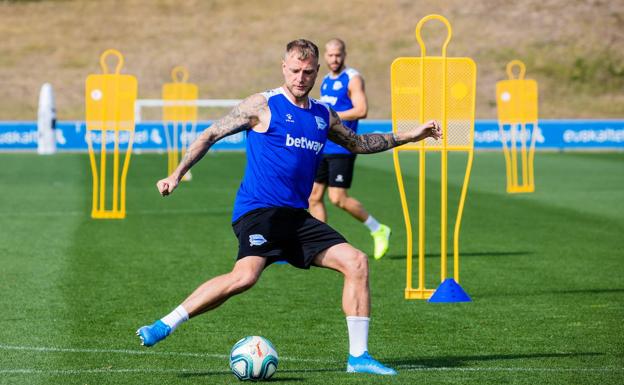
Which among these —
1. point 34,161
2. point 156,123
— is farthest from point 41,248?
point 156,123

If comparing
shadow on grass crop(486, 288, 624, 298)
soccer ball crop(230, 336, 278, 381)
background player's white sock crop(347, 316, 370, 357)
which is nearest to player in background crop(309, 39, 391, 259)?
shadow on grass crop(486, 288, 624, 298)

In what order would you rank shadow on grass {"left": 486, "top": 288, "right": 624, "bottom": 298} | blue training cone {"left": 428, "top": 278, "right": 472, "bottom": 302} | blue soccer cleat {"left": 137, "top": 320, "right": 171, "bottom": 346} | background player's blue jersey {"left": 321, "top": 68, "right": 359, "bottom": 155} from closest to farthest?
blue soccer cleat {"left": 137, "top": 320, "right": 171, "bottom": 346}
blue training cone {"left": 428, "top": 278, "right": 472, "bottom": 302}
shadow on grass {"left": 486, "top": 288, "right": 624, "bottom": 298}
background player's blue jersey {"left": 321, "top": 68, "right": 359, "bottom": 155}

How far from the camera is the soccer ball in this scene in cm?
745

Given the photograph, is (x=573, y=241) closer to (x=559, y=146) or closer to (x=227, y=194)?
(x=227, y=194)

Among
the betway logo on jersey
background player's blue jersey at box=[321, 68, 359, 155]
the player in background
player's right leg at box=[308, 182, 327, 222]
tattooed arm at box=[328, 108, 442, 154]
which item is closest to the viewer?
the betway logo on jersey

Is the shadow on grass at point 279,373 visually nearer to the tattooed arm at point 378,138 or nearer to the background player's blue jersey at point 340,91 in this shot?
the tattooed arm at point 378,138

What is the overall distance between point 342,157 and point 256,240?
6.54 metres

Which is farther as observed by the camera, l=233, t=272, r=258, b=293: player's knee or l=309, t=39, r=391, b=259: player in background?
l=309, t=39, r=391, b=259: player in background

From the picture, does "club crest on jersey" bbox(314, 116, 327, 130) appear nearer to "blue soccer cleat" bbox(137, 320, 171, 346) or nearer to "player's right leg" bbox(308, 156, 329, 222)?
"blue soccer cleat" bbox(137, 320, 171, 346)

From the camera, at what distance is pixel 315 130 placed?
788 centimetres

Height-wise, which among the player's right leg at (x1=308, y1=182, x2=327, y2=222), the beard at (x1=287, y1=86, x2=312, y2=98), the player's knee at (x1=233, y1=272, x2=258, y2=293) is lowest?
the player's knee at (x1=233, y1=272, x2=258, y2=293)

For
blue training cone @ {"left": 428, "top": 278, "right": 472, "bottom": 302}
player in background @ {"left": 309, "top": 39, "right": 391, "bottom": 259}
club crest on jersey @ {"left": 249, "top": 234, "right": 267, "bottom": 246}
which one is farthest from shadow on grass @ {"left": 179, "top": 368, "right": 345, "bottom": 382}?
player in background @ {"left": 309, "top": 39, "right": 391, "bottom": 259}

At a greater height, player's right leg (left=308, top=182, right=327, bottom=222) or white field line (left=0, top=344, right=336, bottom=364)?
player's right leg (left=308, top=182, right=327, bottom=222)

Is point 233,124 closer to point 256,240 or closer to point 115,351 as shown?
point 256,240
